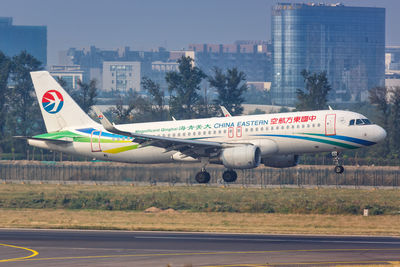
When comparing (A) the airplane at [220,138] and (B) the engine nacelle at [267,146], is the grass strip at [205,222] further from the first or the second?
(B) the engine nacelle at [267,146]

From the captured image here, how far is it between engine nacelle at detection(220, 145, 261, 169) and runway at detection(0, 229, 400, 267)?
1381cm

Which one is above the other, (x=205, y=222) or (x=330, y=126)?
(x=330, y=126)

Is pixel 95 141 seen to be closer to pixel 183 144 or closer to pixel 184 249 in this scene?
pixel 183 144

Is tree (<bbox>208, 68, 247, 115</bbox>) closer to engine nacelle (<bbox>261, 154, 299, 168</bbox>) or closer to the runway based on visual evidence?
engine nacelle (<bbox>261, 154, 299, 168</bbox>)

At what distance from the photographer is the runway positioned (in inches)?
1470

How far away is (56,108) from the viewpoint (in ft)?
232

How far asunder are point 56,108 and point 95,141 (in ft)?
18.4

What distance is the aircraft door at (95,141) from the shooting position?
6788cm

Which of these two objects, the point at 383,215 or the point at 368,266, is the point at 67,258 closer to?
the point at 368,266

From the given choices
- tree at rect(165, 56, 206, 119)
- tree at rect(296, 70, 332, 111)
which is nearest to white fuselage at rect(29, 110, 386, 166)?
tree at rect(296, 70, 332, 111)

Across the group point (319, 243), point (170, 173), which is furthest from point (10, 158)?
point (319, 243)

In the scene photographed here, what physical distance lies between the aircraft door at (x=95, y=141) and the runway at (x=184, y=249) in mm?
19195

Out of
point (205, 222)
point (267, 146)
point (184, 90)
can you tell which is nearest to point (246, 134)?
point (267, 146)

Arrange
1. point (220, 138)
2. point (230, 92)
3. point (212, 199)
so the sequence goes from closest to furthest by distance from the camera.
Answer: point (220, 138) → point (212, 199) → point (230, 92)
